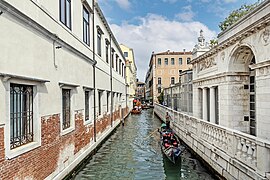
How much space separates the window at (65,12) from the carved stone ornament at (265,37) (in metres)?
5.55

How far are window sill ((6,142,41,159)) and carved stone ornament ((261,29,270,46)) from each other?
6017mm

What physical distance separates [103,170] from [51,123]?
10.5ft

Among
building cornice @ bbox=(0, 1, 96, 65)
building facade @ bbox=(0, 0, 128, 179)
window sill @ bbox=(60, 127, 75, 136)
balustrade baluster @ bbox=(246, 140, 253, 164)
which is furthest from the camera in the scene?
window sill @ bbox=(60, 127, 75, 136)

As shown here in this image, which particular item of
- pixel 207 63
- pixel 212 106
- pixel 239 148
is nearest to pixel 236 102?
pixel 212 106

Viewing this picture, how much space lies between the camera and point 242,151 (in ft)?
19.8

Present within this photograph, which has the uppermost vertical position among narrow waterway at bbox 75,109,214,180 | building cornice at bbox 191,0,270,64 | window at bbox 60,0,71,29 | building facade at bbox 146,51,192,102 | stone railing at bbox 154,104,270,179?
building facade at bbox 146,51,192,102

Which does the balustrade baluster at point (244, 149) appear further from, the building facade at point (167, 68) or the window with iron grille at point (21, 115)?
the building facade at point (167, 68)

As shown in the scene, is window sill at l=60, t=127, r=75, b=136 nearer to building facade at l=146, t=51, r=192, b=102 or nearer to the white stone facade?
the white stone facade

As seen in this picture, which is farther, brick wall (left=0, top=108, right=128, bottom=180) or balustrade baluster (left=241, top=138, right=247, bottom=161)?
balustrade baluster (left=241, top=138, right=247, bottom=161)

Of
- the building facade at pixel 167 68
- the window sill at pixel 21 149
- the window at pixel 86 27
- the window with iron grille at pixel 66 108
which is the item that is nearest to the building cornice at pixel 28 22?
the window with iron grille at pixel 66 108

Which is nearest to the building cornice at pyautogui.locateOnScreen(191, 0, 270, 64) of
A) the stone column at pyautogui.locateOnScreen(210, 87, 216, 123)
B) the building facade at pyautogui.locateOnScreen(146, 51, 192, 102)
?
the stone column at pyautogui.locateOnScreen(210, 87, 216, 123)

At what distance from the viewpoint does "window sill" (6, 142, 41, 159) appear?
4.48m

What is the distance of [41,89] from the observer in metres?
5.79

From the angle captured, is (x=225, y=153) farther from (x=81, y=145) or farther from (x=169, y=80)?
(x=169, y=80)
